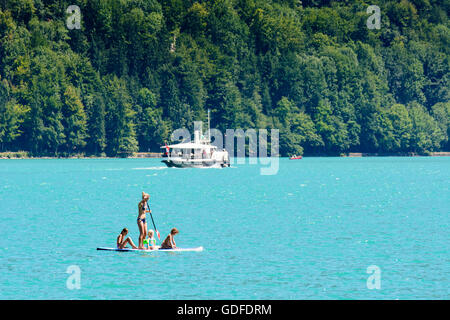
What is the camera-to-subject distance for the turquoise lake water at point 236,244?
3466 cm

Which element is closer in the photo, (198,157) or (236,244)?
(236,244)

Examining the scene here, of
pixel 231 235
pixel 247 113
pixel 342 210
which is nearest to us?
pixel 231 235

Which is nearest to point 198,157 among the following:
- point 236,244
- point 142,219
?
point 236,244

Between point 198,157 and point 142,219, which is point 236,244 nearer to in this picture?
point 142,219

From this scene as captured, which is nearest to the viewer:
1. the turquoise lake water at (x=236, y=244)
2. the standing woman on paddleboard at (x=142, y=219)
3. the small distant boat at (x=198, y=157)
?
the turquoise lake water at (x=236, y=244)

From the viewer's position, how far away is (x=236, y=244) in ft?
152

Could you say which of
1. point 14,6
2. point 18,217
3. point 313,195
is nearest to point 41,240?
point 18,217

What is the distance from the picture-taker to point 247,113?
197 metres

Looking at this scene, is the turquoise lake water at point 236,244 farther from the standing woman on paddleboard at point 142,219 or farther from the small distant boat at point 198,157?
the small distant boat at point 198,157

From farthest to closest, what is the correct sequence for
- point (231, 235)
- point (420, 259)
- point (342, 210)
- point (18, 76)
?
point (18, 76), point (342, 210), point (231, 235), point (420, 259)

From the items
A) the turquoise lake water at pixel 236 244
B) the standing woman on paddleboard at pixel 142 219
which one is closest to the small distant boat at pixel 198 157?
the turquoise lake water at pixel 236 244

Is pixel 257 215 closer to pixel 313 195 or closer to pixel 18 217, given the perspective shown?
pixel 18 217

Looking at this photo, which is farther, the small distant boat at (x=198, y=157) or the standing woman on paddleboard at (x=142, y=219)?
Result: the small distant boat at (x=198, y=157)

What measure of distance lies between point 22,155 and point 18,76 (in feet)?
49.5
